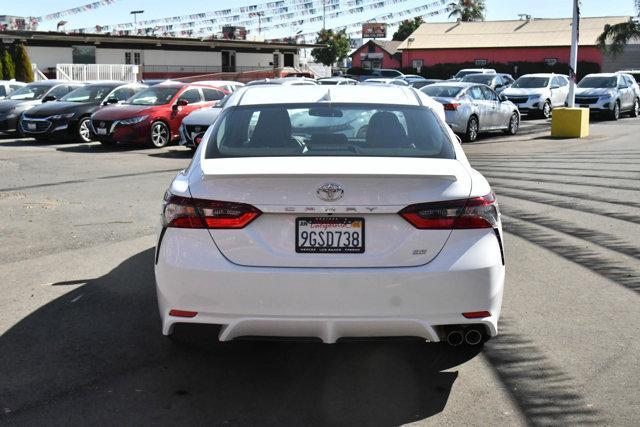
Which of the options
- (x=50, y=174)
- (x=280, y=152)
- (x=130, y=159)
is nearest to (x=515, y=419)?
(x=280, y=152)

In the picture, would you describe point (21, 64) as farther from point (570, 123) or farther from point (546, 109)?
point (570, 123)

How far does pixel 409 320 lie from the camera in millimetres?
3996

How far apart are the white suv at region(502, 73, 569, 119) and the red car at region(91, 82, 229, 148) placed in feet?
43.7

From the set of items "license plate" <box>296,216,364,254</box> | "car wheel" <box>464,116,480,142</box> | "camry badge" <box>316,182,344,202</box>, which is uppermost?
"camry badge" <box>316,182,344,202</box>

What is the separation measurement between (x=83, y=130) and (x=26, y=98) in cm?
394

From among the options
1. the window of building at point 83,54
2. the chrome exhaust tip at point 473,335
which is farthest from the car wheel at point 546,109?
the window of building at point 83,54

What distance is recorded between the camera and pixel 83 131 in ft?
66.5

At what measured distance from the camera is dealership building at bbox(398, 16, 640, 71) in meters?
68.1

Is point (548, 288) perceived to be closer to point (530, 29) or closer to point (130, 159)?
point (130, 159)

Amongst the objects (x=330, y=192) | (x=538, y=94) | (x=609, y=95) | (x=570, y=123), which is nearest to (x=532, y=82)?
(x=538, y=94)

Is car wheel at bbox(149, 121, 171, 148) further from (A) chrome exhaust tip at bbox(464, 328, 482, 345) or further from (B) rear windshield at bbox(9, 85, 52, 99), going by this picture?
(A) chrome exhaust tip at bbox(464, 328, 482, 345)

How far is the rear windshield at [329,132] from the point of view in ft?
15.4

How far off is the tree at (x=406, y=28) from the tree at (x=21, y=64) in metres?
95.4

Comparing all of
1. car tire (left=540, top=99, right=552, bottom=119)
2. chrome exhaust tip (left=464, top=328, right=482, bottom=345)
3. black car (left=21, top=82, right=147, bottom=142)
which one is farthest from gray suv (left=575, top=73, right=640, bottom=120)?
chrome exhaust tip (left=464, top=328, right=482, bottom=345)
